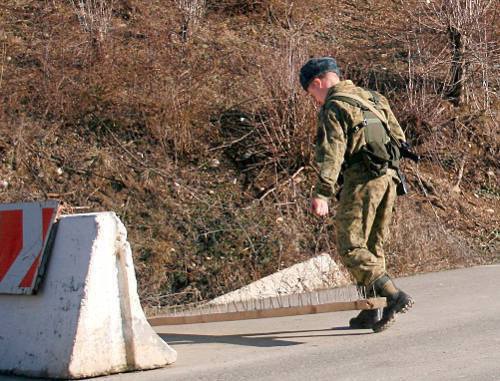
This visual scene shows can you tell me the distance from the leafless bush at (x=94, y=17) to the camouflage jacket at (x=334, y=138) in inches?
216

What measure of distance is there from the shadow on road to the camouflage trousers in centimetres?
50

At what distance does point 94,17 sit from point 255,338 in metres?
5.98

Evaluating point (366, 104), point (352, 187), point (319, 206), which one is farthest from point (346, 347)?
point (366, 104)

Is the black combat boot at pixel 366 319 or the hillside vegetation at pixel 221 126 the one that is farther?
the hillside vegetation at pixel 221 126

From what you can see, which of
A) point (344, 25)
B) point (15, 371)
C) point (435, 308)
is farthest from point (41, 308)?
point (344, 25)

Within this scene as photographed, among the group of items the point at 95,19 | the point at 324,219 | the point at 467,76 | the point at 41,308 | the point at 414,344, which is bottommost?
the point at 414,344

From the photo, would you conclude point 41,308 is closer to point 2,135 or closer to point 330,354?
point 330,354

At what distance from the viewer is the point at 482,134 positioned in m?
12.9

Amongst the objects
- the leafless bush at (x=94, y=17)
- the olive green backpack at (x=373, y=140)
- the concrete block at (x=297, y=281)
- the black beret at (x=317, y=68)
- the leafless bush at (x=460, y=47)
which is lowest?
the concrete block at (x=297, y=281)

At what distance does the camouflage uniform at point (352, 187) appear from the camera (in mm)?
6453

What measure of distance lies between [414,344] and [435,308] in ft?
4.71

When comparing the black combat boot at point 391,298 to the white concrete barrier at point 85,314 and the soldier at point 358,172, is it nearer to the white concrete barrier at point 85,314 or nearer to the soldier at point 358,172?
the soldier at point 358,172

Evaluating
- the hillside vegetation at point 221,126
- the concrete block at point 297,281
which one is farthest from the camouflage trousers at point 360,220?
the hillside vegetation at point 221,126

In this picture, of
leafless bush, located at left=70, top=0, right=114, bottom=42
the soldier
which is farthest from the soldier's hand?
leafless bush, located at left=70, top=0, right=114, bottom=42
